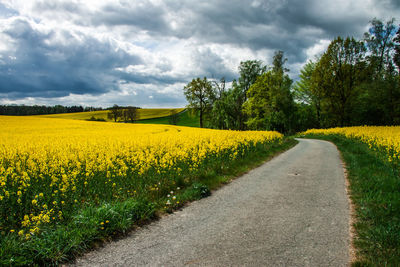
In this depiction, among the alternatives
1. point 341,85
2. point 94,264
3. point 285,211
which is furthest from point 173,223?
point 341,85

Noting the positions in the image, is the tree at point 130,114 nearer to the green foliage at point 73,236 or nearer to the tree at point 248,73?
the tree at point 248,73

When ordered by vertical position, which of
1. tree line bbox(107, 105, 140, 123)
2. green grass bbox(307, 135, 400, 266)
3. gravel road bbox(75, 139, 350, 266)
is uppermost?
tree line bbox(107, 105, 140, 123)

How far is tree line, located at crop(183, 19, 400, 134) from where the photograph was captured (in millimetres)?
32250

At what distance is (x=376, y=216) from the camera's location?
456 cm

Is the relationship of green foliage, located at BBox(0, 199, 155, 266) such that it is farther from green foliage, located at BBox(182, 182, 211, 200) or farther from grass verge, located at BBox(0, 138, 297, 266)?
green foliage, located at BBox(182, 182, 211, 200)

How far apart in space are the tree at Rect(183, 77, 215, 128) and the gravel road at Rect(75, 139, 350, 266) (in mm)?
45839

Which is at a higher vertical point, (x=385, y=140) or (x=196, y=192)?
(x=385, y=140)

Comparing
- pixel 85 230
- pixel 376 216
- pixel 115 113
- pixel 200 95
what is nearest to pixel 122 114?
pixel 115 113

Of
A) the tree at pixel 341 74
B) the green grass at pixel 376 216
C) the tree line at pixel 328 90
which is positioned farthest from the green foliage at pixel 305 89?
the green grass at pixel 376 216

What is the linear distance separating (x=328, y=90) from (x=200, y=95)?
2542 centimetres

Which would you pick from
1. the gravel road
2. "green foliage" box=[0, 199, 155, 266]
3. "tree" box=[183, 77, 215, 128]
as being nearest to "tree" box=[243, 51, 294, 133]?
"tree" box=[183, 77, 215, 128]

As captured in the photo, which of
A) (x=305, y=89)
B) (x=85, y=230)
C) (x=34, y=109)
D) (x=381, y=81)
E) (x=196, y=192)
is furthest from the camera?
(x=34, y=109)

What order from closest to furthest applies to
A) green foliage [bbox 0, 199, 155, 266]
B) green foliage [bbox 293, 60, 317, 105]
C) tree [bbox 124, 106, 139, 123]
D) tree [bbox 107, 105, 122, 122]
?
1. green foliage [bbox 0, 199, 155, 266]
2. green foliage [bbox 293, 60, 317, 105]
3. tree [bbox 124, 106, 139, 123]
4. tree [bbox 107, 105, 122, 122]

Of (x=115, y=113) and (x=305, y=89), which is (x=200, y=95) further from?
(x=115, y=113)
